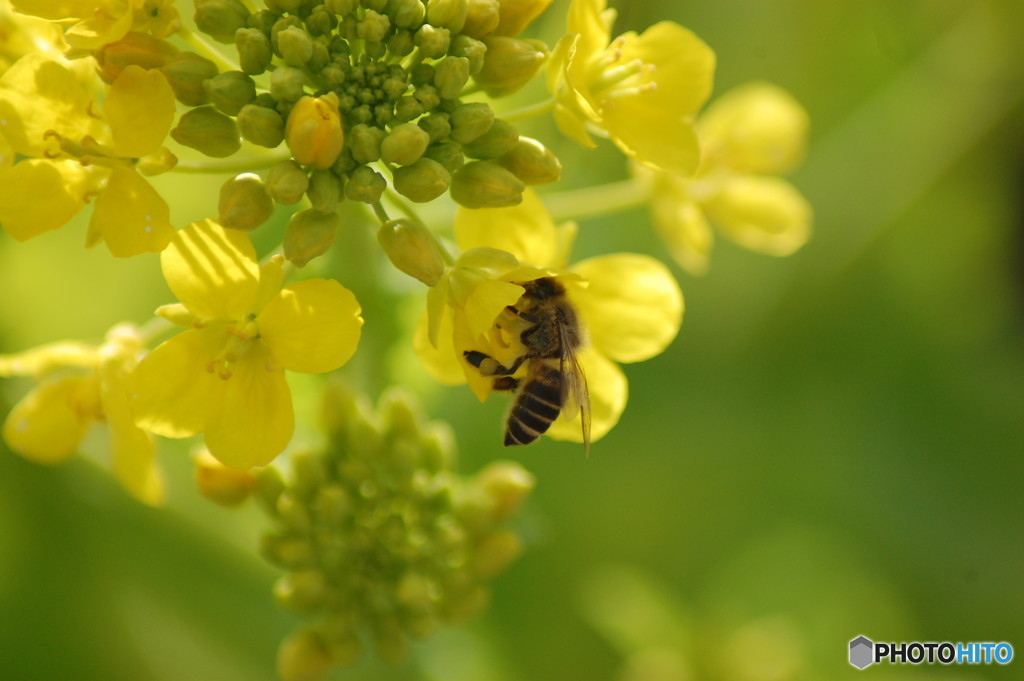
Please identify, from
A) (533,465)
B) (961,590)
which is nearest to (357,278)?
(533,465)

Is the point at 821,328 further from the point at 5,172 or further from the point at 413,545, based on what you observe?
the point at 5,172

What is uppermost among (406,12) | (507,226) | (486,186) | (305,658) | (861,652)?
(406,12)

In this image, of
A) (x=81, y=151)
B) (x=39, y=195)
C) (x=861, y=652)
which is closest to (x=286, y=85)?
(x=81, y=151)

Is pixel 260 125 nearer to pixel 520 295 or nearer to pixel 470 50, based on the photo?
pixel 470 50

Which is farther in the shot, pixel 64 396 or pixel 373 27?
pixel 64 396

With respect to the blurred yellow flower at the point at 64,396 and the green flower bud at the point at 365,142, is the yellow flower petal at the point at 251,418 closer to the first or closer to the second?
the blurred yellow flower at the point at 64,396

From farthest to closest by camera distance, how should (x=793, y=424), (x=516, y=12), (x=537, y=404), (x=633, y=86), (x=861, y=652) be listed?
(x=793, y=424) < (x=861, y=652) < (x=633, y=86) < (x=537, y=404) < (x=516, y=12)
